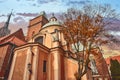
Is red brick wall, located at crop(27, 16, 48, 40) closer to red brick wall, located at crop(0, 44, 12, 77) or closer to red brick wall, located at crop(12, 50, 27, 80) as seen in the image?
red brick wall, located at crop(0, 44, 12, 77)

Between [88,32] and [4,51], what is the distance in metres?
14.4

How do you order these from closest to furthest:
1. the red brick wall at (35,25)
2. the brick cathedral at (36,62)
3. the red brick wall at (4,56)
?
the brick cathedral at (36,62) → the red brick wall at (4,56) → the red brick wall at (35,25)

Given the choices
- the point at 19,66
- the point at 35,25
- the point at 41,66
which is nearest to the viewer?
the point at 41,66

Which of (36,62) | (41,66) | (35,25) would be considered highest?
(35,25)

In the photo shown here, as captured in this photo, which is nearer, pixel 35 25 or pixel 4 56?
pixel 4 56

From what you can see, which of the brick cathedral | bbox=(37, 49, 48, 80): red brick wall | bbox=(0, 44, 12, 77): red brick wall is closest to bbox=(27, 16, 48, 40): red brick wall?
the brick cathedral

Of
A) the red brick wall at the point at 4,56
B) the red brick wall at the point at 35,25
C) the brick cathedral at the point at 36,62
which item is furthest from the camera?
the red brick wall at the point at 35,25

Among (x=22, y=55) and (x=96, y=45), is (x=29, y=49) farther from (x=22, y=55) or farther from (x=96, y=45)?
(x=96, y=45)

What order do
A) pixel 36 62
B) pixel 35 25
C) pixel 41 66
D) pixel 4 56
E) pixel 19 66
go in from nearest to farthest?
pixel 36 62, pixel 41 66, pixel 19 66, pixel 4 56, pixel 35 25

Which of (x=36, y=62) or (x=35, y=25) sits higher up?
(x=35, y=25)

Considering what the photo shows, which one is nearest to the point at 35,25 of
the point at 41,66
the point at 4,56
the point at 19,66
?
the point at 4,56

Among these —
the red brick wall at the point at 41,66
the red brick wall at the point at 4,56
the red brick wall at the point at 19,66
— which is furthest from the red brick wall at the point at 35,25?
the red brick wall at the point at 41,66

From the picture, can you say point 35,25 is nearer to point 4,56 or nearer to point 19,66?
point 4,56

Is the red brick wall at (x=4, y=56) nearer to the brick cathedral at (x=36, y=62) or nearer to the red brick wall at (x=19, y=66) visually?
the brick cathedral at (x=36, y=62)
